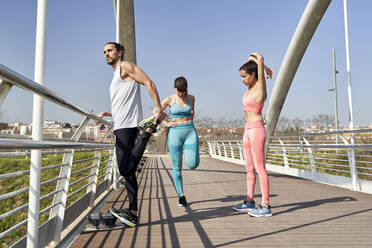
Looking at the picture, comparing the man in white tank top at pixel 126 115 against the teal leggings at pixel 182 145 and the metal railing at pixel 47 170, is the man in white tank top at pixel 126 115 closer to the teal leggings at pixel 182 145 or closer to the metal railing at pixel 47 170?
the metal railing at pixel 47 170

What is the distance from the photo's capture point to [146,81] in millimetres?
2752

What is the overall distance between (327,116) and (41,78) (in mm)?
48358

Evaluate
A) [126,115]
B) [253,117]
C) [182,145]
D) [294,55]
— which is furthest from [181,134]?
[294,55]

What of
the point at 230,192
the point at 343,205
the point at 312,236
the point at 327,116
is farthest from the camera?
the point at 327,116

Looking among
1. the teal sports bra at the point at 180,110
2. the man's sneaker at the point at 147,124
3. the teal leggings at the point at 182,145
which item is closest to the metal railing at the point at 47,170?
the man's sneaker at the point at 147,124

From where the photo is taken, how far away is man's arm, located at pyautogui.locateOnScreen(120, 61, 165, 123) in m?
2.75

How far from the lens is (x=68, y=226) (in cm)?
271

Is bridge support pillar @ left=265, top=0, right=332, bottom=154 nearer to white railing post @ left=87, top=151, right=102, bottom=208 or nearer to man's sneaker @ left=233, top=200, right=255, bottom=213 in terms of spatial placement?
man's sneaker @ left=233, top=200, right=255, bottom=213

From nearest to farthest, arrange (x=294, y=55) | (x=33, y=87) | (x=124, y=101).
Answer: (x=33, y=87)
(x=124, y=101)
(x=294, y=55)

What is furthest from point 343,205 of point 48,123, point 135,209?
point 48,123

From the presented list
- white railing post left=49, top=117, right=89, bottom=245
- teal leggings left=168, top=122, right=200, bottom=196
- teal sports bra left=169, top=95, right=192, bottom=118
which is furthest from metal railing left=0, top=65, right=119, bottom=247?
teal sports bra left=169, top=95, right=192, bottom=118

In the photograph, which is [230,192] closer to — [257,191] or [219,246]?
[257,191]

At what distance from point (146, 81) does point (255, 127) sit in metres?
1.43

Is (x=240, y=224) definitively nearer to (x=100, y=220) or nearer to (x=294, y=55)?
(x=100, y=220)
